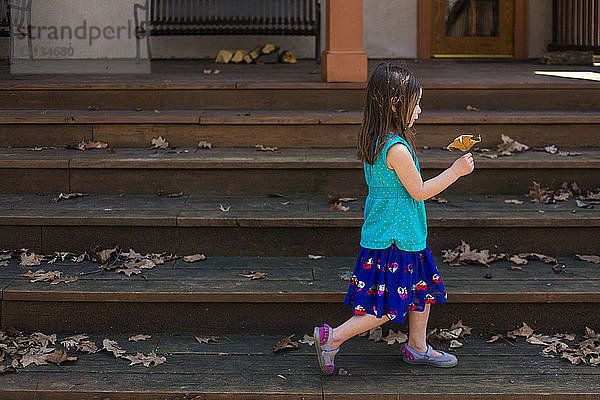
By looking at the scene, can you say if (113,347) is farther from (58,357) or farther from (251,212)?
(251,212)

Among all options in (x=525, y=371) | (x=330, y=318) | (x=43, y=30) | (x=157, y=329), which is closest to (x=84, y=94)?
(x=157, y=329)

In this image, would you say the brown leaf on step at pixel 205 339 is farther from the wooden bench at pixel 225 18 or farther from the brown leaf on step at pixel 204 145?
the wooden bench at pixel 225 18

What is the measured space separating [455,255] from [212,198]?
1.48 m

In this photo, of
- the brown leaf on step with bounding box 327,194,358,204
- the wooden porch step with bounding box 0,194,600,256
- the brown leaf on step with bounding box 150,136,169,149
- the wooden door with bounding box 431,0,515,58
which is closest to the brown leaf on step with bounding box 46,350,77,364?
the wooden porch step with bounding box 0,194,600,256

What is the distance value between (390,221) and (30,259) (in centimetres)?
199

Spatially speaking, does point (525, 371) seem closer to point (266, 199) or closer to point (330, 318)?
point (330, 318)

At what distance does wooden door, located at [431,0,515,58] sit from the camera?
32.0ft

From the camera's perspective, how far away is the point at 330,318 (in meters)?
3.73

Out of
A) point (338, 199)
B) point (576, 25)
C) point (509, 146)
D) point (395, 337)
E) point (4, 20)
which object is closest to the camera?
point (395, 337)

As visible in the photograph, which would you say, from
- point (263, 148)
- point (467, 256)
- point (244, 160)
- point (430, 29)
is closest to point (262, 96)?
point (263, 148)

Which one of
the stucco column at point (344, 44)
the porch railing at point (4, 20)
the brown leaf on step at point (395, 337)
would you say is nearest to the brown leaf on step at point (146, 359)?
the brown leaf on step at point (395, 337)

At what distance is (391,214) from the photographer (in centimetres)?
325

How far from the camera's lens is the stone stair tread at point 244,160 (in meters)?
4.65

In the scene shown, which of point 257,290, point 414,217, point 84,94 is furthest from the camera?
point 84,94
